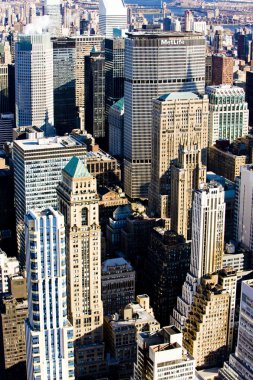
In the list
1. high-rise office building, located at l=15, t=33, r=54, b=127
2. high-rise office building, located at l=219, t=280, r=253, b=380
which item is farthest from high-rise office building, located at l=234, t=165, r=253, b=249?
high-rise office building, located at l=15, t=33, r=54, b=127

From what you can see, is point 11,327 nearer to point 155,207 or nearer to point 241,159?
point 155,207

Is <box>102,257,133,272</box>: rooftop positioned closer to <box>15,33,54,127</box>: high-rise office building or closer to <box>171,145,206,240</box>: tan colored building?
<box>171,145,206,240</box>: tan colored building

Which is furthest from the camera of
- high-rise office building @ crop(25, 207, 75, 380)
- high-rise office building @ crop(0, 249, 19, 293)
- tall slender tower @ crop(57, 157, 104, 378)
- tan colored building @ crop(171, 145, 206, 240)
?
tan colored building @ crop(171, 145, 206, 240)

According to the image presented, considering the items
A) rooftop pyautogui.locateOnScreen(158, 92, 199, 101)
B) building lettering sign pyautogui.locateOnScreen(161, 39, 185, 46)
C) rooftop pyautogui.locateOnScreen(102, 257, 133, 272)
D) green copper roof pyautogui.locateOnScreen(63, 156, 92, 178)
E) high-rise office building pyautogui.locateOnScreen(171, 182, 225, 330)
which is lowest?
rooftop pyautogui.locateOnScreen(102, 257, 133, 272)

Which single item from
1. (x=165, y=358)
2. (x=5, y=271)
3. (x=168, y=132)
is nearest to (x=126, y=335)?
(x=165, y=358)

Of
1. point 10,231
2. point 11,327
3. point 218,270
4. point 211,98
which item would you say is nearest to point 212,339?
point 218,270

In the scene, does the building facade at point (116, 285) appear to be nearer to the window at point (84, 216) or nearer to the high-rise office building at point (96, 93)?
the window at point (84, 216)
